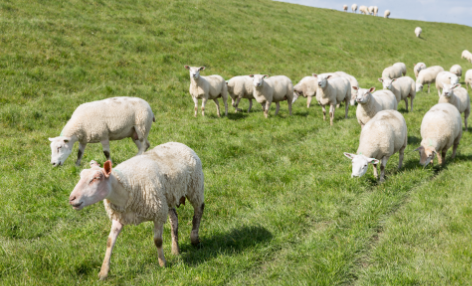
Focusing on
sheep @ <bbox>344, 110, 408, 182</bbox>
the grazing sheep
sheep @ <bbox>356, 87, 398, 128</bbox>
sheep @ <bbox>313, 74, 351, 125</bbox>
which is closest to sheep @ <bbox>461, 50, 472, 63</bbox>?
the grazing sheep

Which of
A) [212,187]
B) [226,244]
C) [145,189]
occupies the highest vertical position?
[145,189]

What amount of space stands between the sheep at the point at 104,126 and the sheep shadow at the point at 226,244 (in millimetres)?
3815

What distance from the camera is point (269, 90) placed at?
1220 cm

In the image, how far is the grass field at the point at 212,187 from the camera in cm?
384

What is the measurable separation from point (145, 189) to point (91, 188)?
2.15 feet

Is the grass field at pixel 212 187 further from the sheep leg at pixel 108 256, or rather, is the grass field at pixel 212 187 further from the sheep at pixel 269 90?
the sheep at pixel 269 90

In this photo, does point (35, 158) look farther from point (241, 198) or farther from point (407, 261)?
point (407, 261)

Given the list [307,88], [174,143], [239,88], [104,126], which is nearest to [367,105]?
[239,88]

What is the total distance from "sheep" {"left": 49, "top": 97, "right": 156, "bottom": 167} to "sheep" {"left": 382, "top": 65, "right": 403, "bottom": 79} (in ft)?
59.6

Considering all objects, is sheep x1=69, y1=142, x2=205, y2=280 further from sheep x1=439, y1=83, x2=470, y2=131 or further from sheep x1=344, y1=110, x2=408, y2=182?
sheep x1=439, y1=83, x2=470, y2=131

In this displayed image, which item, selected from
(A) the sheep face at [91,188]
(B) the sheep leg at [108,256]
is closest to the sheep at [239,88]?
(B) the sheep leg at [108,256]

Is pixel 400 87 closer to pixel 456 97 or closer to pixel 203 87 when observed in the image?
pixel 456 97

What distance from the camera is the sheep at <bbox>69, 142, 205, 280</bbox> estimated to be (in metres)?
3.23

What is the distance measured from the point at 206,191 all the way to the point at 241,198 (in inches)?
26.7
